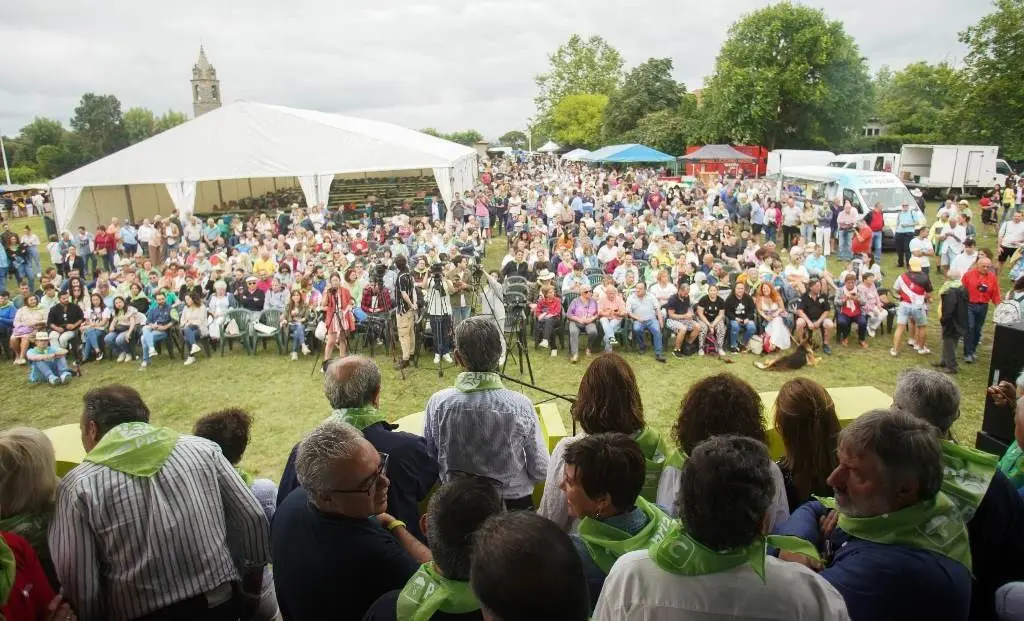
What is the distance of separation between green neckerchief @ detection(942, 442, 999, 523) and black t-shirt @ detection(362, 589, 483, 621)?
4.60 ft

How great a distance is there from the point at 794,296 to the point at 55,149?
68222mm

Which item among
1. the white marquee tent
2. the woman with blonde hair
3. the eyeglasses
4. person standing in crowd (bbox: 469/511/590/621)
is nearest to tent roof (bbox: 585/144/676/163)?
the white marquee tent

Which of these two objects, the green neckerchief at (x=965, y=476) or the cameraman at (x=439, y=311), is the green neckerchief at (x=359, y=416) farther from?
the cameraman at (x=439, y=311)

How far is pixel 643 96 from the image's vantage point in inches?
1769

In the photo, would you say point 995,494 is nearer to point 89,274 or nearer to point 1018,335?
point 1018,335

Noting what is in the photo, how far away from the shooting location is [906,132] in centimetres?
4494

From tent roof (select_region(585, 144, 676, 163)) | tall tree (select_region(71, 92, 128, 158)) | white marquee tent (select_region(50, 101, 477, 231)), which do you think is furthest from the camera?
tall tree (select_region(71, 92, 128, 158))

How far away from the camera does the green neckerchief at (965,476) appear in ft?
6.20

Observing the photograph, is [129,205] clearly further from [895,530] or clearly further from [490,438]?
[895,530]

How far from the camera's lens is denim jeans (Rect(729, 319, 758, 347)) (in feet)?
27.5

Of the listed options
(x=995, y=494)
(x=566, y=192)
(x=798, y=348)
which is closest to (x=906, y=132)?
(x=566, y=192)

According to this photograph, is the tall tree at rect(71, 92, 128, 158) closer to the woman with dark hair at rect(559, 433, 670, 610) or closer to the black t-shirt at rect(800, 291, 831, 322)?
the black t-shirt at rect(800, 291, 831, 322)

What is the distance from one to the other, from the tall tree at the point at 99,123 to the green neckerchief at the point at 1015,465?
8057cm

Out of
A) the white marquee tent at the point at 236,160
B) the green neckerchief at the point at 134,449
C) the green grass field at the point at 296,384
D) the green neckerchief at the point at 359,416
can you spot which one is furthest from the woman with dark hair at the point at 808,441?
the white marquee tent at the point at 236,160
